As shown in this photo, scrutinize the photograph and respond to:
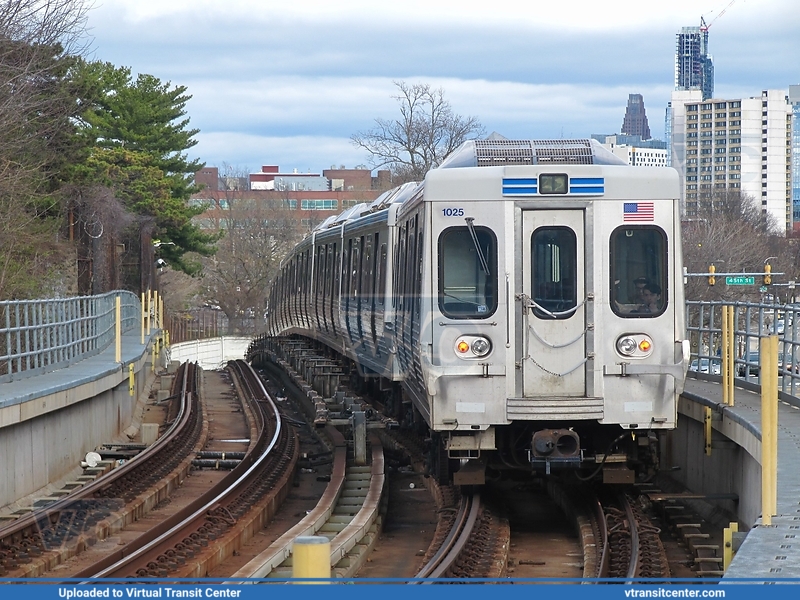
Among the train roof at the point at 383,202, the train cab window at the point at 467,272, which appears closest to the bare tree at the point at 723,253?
the train roof at the point at 383,202

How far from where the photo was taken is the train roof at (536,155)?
456 inches

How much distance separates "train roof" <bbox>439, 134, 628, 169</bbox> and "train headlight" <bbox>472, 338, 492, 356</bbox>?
1712mm

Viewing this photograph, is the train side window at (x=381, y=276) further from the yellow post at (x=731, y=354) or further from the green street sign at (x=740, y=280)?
the green street sign at (x=740, y=280)

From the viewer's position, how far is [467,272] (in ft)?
36.6

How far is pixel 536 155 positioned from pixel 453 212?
1100 mm

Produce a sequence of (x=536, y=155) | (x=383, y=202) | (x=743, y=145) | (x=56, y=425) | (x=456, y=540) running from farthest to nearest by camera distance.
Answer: (x=743, y=145) < (x=383, y=202) < (x=56, y=425) < (x=536, y=155) < (x=456, y=540)

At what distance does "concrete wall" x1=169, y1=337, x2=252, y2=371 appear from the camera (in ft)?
210

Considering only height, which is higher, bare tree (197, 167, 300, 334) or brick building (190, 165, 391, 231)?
brick building (190, 165, 391, 231)

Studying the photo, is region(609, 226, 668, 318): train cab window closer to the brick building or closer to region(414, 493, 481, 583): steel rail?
region(414, 493, 481, 583): steel rail

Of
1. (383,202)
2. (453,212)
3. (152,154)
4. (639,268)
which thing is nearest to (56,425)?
(453,212)

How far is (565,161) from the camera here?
11625 mm

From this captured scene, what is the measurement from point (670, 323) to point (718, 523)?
2144mm

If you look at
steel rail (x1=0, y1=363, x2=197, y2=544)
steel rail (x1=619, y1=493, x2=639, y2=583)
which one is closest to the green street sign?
steel rail (x1=0, y1=363, x2=197, y2=544)

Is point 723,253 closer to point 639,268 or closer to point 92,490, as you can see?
point 639,268
